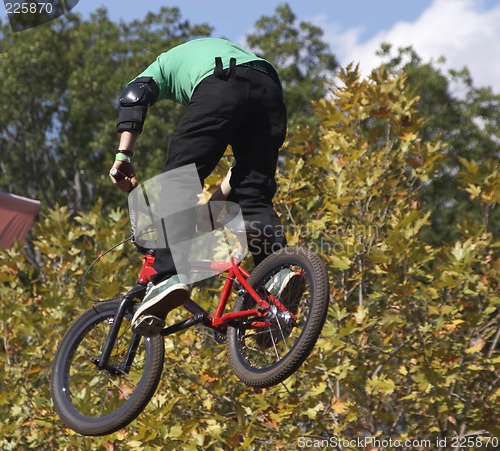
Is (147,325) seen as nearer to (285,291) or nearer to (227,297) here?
(227,297)

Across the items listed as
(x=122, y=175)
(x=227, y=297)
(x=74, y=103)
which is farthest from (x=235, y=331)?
(x=74, y=103)

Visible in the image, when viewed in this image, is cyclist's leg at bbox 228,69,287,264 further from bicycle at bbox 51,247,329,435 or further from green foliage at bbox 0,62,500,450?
green foliage at bbox 0,62,500,450

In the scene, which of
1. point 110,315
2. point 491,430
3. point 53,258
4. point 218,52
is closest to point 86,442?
point 110,315

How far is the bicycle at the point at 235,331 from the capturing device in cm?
330

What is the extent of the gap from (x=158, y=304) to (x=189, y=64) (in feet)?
3.32

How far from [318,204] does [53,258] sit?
225 centimetres

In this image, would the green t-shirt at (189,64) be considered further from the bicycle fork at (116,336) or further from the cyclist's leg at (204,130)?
the bicycle fork at (116,336)

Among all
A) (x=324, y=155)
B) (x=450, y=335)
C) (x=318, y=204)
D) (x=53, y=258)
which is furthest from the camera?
(x=53, y=258)

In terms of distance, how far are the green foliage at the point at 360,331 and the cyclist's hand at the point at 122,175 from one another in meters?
1.64

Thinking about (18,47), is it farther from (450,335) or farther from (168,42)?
(450,335)

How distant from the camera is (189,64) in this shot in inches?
139

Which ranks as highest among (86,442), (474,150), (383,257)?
(474,150)

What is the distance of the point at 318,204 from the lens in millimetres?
6020

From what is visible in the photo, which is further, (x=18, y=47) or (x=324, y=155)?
(x=18, y=47)
